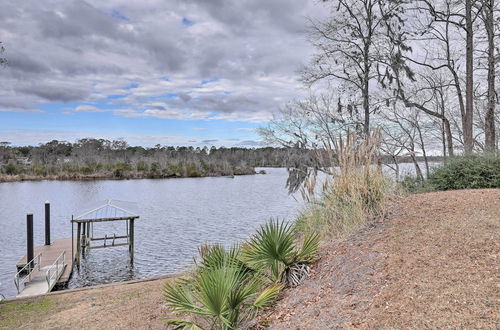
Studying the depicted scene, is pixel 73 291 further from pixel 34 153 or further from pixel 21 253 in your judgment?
pixel 34 153

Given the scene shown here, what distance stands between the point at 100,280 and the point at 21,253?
560 cm

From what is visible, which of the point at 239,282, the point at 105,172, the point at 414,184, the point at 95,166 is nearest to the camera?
the point at 239,282

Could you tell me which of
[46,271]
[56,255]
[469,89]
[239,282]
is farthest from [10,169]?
[239,282]

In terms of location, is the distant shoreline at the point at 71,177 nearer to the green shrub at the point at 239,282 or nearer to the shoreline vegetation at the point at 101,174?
the shoreline vegetation at the point at 101,174

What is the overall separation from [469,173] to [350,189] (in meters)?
4.30

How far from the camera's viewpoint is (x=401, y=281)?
4133mm

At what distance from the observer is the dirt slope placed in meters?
3.42

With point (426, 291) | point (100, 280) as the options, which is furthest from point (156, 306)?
point (100, 280)

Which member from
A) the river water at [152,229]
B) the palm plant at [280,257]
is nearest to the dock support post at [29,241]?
the river water at [152,229]

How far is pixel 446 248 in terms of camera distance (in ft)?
15.4

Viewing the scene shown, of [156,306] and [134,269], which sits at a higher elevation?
[156,306]

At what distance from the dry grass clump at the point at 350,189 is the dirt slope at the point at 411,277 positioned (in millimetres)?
457

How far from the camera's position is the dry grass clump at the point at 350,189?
6.80m

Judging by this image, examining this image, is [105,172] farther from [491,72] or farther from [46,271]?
[491,72]
